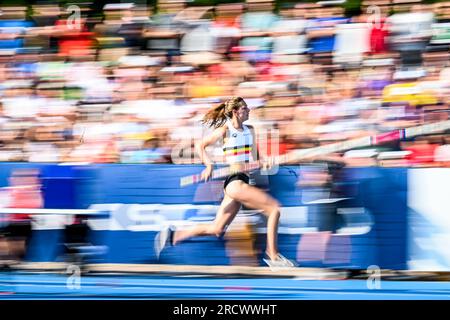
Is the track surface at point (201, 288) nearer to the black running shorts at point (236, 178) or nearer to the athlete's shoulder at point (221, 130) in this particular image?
the black running shorts at point (236, 178)

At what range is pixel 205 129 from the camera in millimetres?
6703

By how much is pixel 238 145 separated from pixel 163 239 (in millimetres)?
907

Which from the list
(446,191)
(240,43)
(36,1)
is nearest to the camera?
(446,191)

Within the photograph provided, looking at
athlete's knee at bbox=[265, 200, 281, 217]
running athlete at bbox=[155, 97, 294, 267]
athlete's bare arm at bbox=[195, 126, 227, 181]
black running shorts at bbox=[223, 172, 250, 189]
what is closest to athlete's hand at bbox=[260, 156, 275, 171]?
running athlete at bbox=[155, 97, 294, 267]

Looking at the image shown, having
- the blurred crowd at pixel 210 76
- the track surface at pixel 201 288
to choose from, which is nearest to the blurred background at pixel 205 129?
the blurred crowd at pixel 210 76

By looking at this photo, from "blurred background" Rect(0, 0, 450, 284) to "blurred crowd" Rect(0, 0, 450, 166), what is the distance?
0.04ft

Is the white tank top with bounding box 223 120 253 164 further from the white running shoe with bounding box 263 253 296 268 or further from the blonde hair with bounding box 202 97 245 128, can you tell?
the white running shoe with bounding box 263 253 296 268

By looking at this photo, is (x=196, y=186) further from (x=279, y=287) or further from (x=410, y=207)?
(x=410, y=207)

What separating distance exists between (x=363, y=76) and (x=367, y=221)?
153 cm

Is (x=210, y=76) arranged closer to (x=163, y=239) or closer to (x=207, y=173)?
(x=207, y=173)

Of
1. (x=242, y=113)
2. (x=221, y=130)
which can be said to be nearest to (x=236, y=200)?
(x=221, y=130)

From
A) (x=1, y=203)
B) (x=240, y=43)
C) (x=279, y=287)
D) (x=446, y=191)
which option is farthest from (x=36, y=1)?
(x=446, y=191)

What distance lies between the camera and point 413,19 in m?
7.52

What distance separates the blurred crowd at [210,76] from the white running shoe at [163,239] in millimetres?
570
